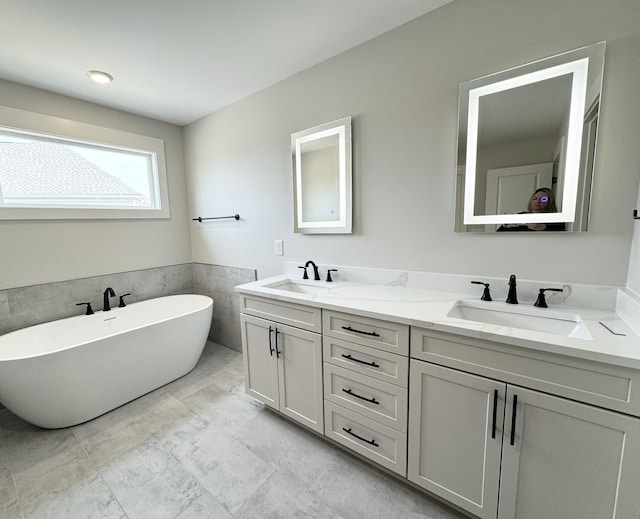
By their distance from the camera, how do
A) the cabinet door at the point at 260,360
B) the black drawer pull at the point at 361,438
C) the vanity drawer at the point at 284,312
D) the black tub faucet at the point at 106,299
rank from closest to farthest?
the black drawer pull at the point at 361,438 < the vanity drawer at the point at 284,312 < the cabinet door at the point at 260,360 < the black tub faucet at the point at 106,299

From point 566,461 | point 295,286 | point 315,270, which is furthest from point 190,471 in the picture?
point 566,461

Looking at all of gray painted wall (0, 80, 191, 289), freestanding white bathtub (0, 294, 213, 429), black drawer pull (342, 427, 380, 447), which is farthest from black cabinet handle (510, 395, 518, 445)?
gray painted wall (0, 80, 191, 289)

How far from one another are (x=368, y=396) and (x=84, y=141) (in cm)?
315

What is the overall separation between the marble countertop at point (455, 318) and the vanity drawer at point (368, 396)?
0.35 metres

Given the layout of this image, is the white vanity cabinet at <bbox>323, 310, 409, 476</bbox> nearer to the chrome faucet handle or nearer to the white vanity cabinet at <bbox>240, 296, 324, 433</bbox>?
the white vanity cabinet at <bbox>240, 296, 324, 433</bbox>

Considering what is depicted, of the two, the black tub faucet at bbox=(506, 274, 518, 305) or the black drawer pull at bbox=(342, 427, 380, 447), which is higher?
the black tub faucet at bbox=(506, 274, 518, 305)

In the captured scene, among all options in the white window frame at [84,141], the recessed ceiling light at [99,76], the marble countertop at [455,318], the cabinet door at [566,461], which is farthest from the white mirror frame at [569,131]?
the white window frame at [84,141]

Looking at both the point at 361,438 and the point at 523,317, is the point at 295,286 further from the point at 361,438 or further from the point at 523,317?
the point at 523,317

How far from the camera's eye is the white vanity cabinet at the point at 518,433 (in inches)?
34.2

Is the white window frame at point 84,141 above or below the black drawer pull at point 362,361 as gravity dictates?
above

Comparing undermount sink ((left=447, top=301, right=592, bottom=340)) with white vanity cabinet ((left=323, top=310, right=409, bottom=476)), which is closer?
undermount sink ((left=447, top=301, right=592, bottom=340))

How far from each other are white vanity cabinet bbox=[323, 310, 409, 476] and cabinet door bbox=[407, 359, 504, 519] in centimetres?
6

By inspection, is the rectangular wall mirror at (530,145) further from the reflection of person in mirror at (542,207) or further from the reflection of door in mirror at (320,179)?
the reflection of door in mirror at (320,179)

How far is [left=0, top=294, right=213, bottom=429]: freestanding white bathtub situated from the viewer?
167 centimetres
